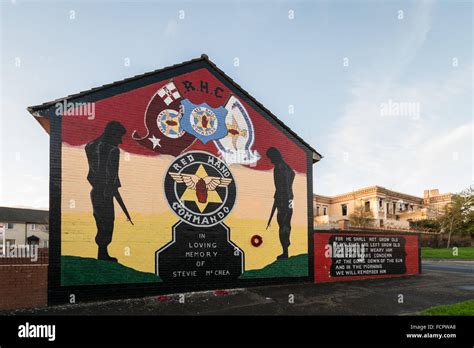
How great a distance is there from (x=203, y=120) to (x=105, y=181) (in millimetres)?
4305

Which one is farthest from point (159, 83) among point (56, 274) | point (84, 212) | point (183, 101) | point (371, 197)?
point (371, 197)

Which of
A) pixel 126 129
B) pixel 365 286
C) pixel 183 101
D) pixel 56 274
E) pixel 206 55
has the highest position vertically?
pixel 206 55

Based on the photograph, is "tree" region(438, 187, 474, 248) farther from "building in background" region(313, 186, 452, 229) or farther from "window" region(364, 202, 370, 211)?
"window" region(364, 202, 370, 211)

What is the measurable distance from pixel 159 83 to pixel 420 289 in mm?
13217

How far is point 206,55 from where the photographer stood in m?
11.6

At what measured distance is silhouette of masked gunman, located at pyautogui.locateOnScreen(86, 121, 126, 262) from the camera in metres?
9.19

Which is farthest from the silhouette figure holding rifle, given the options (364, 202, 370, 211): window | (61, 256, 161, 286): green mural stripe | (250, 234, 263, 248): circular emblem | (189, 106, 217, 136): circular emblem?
(364, 202, 370, 211): window

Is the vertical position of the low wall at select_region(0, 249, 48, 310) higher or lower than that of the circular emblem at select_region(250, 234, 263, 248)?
lower

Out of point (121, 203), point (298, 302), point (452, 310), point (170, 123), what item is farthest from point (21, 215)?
point (452, 310)

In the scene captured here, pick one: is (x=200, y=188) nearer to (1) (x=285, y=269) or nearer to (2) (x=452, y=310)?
(1) (x=285, y=269)

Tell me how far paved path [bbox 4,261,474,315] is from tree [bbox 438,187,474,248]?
131 ft

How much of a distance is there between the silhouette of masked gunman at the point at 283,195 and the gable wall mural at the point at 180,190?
1.7 inches
